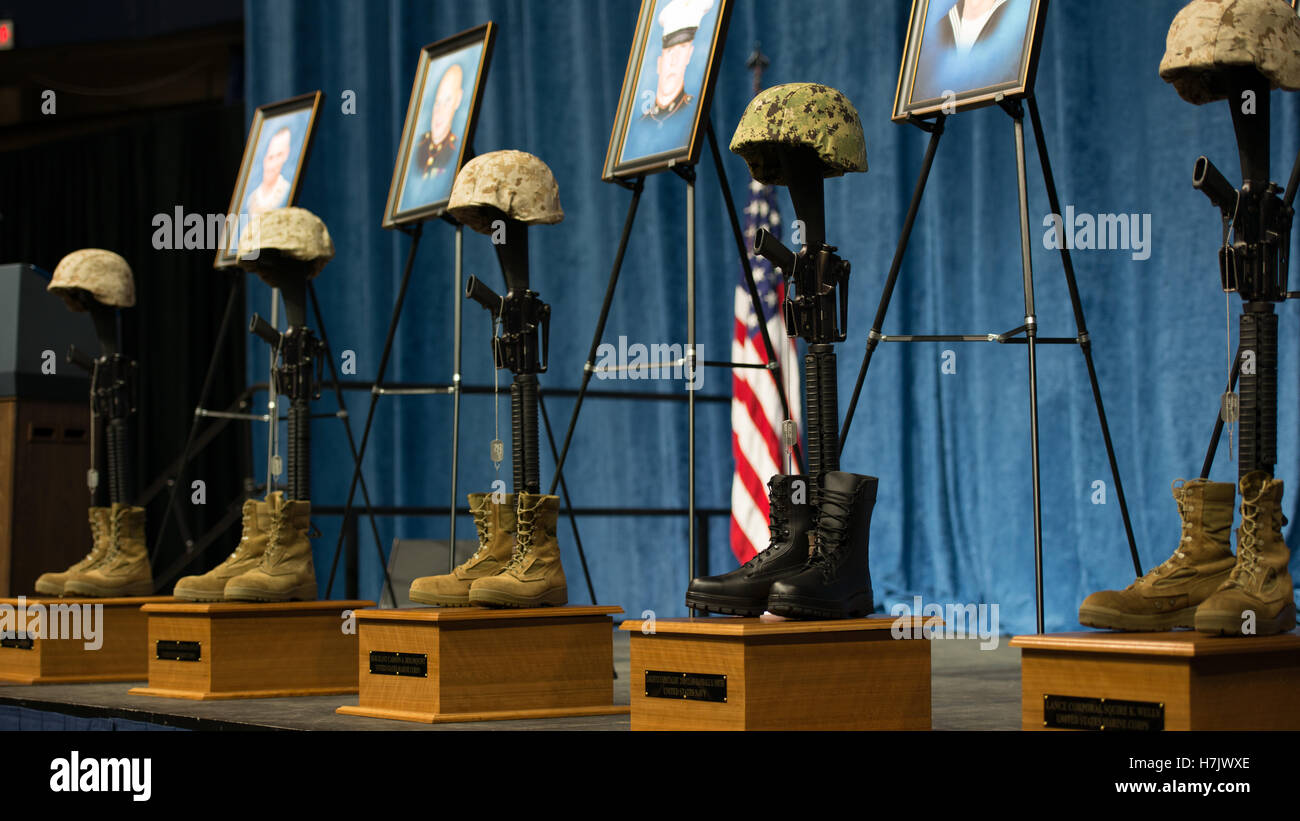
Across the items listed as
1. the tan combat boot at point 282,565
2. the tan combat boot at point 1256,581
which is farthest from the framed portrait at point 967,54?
the tan combat boot at point 282,565

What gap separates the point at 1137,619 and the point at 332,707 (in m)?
2.31

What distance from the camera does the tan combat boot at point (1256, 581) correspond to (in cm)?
270

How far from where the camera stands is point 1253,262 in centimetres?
291

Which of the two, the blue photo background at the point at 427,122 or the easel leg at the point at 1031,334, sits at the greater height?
the blue photo background at the point at 427,122

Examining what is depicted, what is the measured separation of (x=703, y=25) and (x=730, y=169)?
3159 mm

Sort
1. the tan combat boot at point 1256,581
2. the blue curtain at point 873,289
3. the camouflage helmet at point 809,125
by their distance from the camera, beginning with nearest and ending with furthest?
the tan combat boot at point 1256,581
the camouflage helmet at point 809,125
the blue curtain at point 873,289

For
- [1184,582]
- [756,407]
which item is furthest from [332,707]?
[756,407]

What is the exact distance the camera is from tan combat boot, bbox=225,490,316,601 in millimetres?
4598

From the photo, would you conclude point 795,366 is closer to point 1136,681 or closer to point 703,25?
point 703,25

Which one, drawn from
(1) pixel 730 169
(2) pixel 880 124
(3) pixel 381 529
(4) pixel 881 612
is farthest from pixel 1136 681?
(3) pixel 381 529

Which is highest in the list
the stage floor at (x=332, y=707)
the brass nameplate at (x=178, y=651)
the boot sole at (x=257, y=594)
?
the boot sole at (x=257, y=594)

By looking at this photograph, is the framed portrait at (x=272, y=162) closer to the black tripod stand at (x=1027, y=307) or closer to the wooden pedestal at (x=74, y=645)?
the wooden pedestal at (x=74, y=645)

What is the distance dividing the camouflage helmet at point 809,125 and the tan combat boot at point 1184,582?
1058mm

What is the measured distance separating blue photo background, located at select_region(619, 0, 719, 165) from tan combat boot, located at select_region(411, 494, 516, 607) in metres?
1.14
